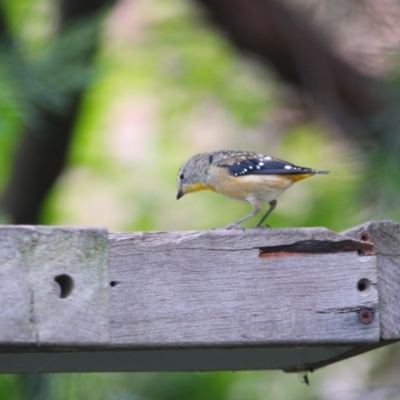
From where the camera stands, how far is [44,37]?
5.80 meters

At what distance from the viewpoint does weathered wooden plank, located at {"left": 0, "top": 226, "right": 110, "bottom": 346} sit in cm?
267

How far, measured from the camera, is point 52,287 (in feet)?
8.95

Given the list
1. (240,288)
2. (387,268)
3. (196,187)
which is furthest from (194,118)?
(240,288)

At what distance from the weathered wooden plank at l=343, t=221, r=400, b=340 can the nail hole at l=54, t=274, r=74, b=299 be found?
108 centimetres

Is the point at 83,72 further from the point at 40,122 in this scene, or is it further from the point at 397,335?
the point at 397,335

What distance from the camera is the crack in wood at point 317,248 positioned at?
10.2 ft

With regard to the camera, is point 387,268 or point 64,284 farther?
point 387,268

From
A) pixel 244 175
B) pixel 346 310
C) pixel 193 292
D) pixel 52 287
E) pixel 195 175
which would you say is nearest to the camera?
pixel 52 287

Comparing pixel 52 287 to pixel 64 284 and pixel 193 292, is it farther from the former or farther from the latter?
pixel 193 292

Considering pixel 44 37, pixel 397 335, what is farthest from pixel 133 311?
pixel 44 37

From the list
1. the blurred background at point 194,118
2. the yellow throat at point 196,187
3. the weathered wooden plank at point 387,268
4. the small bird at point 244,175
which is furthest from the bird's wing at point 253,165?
the weathered wooden plank at point 387,268

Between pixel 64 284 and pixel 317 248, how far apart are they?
2.99 feet

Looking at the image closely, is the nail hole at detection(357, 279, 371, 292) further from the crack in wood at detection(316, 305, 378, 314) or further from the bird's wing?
the bird's wing

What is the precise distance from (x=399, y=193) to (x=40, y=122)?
103 inches
